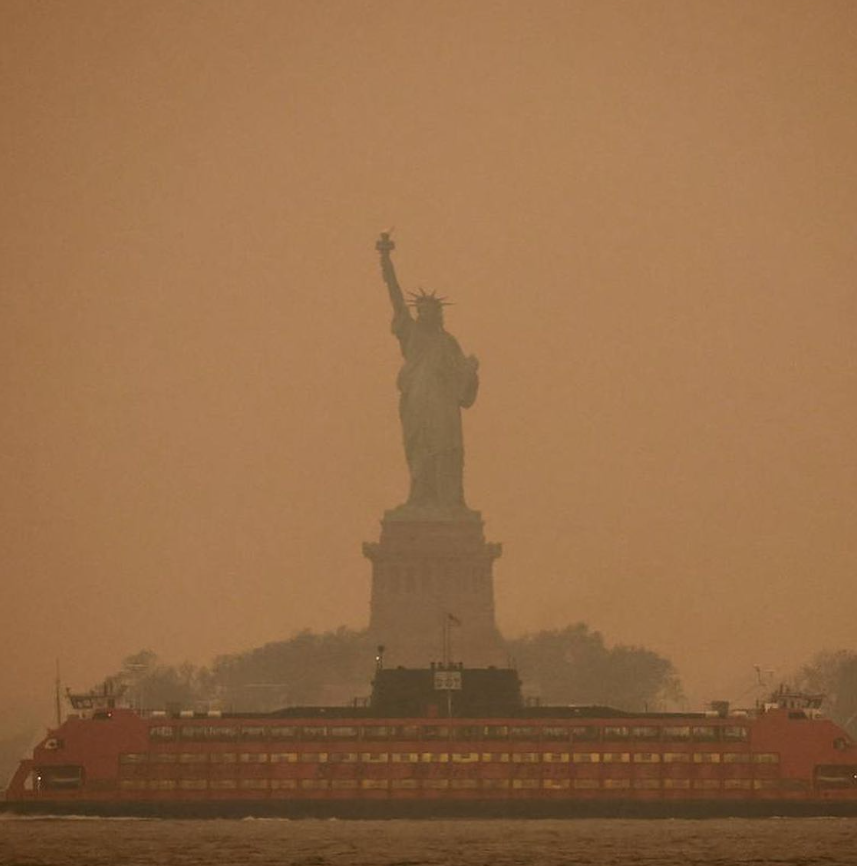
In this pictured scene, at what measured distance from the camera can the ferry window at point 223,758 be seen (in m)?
Answer: 178

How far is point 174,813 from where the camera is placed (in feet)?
581

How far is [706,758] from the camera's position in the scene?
179 m

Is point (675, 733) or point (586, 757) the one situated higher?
point (675, 733)

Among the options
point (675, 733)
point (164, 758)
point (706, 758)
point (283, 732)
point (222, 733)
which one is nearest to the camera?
point (164, 758)

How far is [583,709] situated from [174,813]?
20.5m

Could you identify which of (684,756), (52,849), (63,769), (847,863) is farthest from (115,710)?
(847,863)

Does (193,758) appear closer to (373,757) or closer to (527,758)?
(373,757)

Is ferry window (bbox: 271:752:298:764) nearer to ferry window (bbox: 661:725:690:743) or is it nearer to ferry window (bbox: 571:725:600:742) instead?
ferry window (bbox: 571:725:600:742)

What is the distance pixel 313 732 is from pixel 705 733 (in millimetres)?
18894

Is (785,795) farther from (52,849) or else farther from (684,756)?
(52,849)

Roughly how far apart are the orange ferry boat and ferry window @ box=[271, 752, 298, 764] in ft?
0.16

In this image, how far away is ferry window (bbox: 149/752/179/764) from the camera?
177 m

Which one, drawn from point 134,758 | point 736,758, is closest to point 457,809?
point 736,758

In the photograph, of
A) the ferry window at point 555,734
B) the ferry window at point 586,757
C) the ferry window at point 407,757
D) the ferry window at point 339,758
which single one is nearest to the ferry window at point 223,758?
the ferry window at point 339,758
